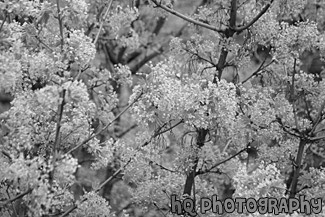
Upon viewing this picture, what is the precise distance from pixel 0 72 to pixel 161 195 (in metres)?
2.03

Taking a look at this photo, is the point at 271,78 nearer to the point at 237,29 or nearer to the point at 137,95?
the point at 237,29

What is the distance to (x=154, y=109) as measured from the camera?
4.17m

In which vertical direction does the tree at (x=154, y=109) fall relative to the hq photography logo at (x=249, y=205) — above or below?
above

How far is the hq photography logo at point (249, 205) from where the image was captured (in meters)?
3.79

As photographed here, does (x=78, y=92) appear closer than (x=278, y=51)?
Yes

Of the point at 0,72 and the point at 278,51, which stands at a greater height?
the point at 278,51

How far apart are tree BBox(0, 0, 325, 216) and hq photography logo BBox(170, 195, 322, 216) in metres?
0.07

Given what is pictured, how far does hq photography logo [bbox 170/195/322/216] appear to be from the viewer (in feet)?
12.4

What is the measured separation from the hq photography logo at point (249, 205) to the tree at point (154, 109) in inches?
2.9

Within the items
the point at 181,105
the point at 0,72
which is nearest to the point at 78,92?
the point at 0,72

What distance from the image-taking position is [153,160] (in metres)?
5.03

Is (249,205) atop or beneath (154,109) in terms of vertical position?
beneath

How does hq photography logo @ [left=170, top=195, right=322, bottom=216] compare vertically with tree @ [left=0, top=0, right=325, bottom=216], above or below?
below

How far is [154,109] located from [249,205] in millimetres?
932
